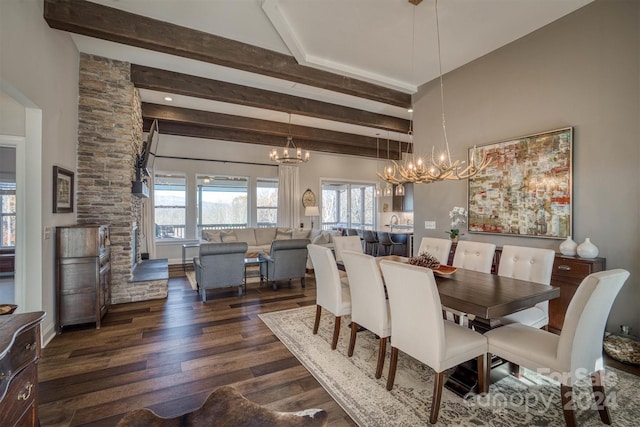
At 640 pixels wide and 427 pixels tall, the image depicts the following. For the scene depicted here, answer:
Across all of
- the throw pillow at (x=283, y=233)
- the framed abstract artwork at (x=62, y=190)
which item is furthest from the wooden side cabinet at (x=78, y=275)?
the throw pillow at (x=283, y=233)

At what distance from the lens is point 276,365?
2.62m

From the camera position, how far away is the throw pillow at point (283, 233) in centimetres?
768

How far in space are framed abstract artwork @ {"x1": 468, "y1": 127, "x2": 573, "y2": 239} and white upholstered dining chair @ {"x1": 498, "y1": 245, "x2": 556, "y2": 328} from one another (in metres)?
0.83

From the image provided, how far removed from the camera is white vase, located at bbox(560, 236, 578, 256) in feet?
10.1

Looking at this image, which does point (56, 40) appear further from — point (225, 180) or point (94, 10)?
point (225, 180)

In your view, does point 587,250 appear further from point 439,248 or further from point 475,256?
point 439,248

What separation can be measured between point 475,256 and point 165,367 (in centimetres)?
321

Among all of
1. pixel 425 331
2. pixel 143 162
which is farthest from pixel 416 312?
pixel 143 162

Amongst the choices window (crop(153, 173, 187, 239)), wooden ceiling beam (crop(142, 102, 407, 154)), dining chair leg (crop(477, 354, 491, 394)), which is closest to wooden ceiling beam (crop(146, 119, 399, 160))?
wooden ceiling beam (crop(142, 102, 407, 154))

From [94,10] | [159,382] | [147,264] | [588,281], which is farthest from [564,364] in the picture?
[147,264]

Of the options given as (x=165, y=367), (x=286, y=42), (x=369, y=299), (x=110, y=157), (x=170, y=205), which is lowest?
(x=165, y=367)

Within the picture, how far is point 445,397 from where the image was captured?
2.16 m

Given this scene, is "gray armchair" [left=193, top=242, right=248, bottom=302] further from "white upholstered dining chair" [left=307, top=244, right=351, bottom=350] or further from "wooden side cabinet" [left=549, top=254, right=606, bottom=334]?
"wooden side cabinet" [left=549, top=254, right=606, bottom=334]

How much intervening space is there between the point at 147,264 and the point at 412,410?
5173 millimetres
